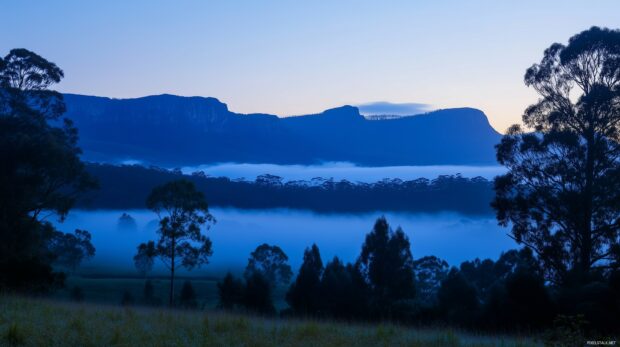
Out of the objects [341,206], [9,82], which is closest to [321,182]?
[341,206]

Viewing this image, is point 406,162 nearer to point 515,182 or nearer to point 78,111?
point 78,111

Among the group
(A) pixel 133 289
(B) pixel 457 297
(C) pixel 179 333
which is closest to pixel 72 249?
(A) pixel 133 289

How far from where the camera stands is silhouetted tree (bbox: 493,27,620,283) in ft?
85.3

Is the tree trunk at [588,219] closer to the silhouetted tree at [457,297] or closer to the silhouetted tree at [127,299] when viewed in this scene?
the silhouetted tree at [457,297]

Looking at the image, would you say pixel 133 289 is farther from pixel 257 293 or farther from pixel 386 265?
pixel 386 265

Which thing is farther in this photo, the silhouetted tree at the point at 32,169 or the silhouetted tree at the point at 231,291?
the silhouetted tree at the point at 231,291

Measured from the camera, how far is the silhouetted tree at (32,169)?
2802 cm

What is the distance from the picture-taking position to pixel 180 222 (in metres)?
38.8

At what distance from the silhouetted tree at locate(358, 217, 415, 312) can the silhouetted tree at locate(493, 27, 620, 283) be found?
11837 mm

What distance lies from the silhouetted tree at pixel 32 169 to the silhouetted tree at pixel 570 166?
70.0ft

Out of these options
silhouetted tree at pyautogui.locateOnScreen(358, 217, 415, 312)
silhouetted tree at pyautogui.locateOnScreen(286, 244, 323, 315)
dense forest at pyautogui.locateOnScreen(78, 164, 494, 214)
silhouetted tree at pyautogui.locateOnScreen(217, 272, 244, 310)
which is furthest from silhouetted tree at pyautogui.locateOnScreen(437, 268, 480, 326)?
dense forest at pyautogui.locateOnScreen(78, 164, 494, 214)

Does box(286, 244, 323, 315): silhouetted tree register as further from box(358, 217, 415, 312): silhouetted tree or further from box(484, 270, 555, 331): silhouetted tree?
box(484, 270, 555, 331): silhouetted tree

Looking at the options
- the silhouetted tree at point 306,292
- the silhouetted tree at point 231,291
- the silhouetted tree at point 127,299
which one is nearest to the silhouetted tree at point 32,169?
the silhouetted tree at point 127,299

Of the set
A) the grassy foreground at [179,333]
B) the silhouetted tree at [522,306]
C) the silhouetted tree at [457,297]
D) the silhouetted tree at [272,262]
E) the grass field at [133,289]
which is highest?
the grassy foreground at [179,333]
